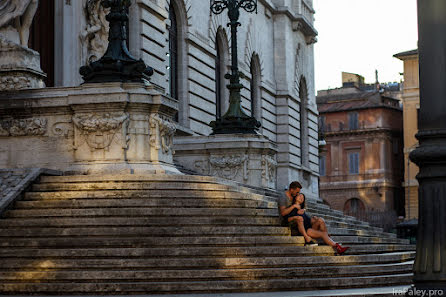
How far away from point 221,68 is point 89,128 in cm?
2028

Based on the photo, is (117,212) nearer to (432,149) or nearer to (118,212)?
(118,212)

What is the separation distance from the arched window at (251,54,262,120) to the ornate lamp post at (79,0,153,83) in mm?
22930

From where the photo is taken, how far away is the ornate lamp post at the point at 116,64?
19234mm

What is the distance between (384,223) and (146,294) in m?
62.4

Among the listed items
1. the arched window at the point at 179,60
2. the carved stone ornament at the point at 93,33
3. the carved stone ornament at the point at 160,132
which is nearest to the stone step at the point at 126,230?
the carved stone ornament at the point at 160,132

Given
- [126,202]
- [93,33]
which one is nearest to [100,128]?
[126,202]

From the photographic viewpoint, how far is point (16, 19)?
21609mm

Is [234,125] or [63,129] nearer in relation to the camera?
[63,129]

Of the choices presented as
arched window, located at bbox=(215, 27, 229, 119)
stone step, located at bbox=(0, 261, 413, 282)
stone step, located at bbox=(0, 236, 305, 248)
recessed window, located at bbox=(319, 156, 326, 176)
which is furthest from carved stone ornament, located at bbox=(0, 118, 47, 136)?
recessed window, located at bbox=(319, 156, 326, 176)

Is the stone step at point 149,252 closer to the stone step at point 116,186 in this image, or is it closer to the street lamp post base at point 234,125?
the stone step at point 116,186

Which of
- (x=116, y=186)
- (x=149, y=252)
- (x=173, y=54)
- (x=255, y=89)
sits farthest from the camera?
(x=255, y=89)

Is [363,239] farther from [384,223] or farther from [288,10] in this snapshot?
[384,223]

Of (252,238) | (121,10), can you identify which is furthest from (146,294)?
(121,10)

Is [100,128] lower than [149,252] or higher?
higher
